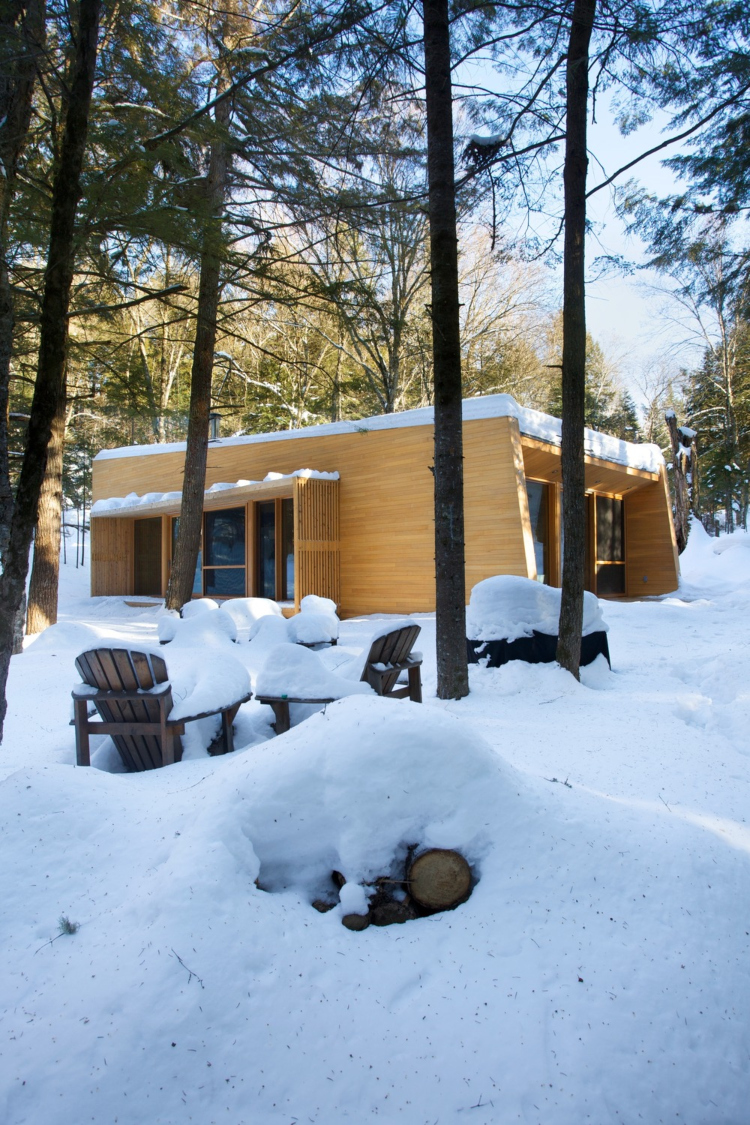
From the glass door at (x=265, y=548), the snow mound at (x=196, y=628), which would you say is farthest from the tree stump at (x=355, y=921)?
the glass door at (x=265, y=548)

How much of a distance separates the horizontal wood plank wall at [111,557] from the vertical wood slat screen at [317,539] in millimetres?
7223

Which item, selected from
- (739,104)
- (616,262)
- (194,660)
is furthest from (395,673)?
(739,104)

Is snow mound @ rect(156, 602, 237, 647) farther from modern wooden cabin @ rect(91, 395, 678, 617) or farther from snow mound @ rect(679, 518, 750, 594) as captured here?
snow mound @ rect(679, 518, 750, 594)

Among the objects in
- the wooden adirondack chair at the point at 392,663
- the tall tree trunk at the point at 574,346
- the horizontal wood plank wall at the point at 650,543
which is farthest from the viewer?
the horizontal wood plank wall at the point at 650,543

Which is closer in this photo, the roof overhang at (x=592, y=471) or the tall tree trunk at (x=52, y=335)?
the tall tree trunk at (x=52, y=335)

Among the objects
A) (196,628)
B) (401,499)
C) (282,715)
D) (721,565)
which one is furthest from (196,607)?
(721,565)

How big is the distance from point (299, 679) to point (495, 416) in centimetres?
755

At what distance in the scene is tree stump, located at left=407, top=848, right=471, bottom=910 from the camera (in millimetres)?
2119

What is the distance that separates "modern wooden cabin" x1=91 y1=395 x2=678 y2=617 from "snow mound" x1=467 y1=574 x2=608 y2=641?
353 centimetres

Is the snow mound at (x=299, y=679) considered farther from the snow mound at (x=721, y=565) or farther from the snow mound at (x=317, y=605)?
the snow mound at (x=721, y=565)

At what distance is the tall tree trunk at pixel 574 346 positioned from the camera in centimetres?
596

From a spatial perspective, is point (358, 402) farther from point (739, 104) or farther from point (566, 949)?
point (566, 949)

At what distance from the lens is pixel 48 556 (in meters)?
10.1

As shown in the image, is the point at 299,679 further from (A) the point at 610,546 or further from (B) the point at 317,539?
(A) the point at 610,546
